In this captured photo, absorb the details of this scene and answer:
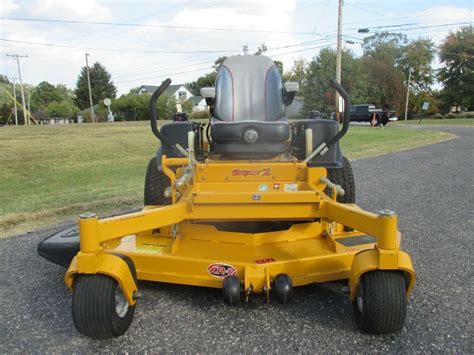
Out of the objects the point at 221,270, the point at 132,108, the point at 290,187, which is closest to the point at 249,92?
the point at 290,187

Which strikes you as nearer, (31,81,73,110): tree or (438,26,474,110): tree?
(438,26,474,110): tree

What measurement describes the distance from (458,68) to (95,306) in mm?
61377

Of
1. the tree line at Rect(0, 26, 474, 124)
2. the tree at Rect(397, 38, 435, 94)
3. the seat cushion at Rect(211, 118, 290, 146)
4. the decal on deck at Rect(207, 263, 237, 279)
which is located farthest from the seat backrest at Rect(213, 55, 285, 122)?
the tree at Rect(397, 38, 435, 94)

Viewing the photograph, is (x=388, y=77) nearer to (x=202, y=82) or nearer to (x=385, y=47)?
(x=385, y=47)

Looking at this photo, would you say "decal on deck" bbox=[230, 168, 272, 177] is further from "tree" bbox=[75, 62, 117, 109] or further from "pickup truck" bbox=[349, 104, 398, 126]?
"tree" bbox=[75, 62, 117, 109]

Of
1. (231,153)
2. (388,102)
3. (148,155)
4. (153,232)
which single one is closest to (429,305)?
(231,153)

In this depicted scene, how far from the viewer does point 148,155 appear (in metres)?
14.0

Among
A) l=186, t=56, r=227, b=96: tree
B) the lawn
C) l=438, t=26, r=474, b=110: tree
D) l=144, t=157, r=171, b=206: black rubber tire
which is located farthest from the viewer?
l=186, t=56, r=227, b=96: tree

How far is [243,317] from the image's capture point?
9.83 feet

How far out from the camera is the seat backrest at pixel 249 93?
4258 mm

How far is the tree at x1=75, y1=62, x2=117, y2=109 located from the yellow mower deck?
77.6 metres

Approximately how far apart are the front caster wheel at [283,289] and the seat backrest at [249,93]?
1.74m

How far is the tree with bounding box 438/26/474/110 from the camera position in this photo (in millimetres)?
54469

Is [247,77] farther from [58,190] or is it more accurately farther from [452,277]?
[58,190]
